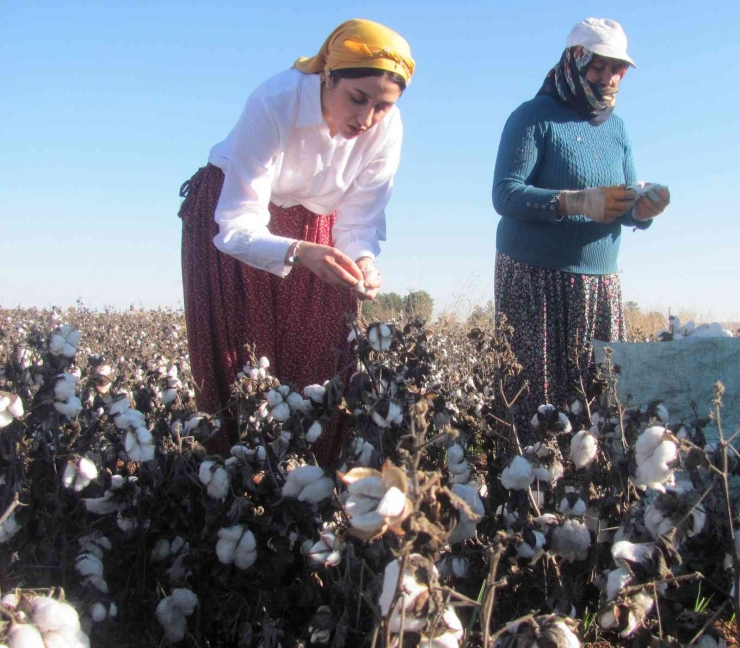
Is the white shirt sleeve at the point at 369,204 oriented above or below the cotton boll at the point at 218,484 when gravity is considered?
above

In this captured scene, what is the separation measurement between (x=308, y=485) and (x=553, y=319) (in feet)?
5.96

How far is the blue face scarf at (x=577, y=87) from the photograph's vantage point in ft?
10.5

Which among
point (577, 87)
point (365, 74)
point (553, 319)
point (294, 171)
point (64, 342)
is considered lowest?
point (64, 342)

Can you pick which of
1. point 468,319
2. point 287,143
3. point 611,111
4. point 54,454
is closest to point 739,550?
point 54,454

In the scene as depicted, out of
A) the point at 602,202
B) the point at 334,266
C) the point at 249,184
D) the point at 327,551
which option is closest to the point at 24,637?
the point at 327,551

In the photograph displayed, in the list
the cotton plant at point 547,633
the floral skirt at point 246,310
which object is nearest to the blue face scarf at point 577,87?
the floral skirt at point 246,310

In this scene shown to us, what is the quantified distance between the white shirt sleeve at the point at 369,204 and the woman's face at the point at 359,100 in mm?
408

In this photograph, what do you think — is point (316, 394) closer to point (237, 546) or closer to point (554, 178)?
point (237, 546)

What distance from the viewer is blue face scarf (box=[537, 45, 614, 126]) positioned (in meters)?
3.21

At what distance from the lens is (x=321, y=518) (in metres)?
1.79

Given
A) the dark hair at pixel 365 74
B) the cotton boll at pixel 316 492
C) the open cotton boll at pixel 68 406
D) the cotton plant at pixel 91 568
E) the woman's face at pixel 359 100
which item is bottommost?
the cotton plant at pixel 91 568

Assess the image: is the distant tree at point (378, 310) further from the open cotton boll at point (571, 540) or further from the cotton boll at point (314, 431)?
the open cotton boll at point (571, 540)

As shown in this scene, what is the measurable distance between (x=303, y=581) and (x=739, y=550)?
2.87 feet

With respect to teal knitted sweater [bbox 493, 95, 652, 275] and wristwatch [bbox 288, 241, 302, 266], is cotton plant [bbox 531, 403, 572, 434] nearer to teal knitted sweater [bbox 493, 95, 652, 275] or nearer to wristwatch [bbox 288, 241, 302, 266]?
wristwatch [bbox 288, 241, 302, 266]
